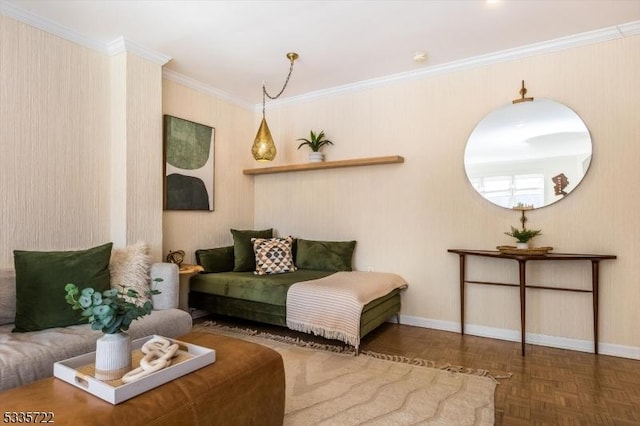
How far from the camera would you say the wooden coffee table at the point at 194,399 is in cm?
119

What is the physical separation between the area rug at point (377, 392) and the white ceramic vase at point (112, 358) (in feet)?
3.02

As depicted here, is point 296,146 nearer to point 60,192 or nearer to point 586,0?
point 60,192

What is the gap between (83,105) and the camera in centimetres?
305

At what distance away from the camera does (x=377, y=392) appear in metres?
2.26

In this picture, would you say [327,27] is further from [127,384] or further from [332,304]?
[127,384]

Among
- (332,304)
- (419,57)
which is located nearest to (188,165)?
(332,304)

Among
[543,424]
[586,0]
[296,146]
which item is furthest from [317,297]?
[586,0]

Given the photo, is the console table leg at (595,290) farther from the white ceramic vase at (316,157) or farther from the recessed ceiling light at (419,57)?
the white ceramic vase at (316,157)

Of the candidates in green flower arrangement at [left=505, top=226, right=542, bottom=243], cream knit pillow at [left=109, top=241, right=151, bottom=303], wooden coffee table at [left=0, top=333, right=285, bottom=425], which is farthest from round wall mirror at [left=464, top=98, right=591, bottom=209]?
cream knit pillow at [left=109, top=241, right=151, bottom=303]

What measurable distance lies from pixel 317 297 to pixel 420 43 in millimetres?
2352

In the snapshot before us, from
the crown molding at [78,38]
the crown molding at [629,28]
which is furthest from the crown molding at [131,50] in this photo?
the crown molding at [629,28]

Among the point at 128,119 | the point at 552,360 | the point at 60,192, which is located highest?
the point at 128,119

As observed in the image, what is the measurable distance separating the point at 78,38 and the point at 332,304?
301 cm

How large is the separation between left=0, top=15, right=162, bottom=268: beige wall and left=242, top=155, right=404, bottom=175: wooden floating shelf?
140cm
